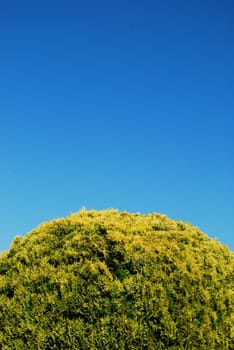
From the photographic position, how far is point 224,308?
903 centimetres

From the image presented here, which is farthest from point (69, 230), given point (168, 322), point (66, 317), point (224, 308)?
point (224, 308)

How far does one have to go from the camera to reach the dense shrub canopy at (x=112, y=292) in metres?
7.97

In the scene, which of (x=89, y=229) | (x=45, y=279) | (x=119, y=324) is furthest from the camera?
(x=89, y=229)

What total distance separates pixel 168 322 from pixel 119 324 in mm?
860

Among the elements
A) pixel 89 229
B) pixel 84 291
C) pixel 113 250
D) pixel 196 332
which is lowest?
pixel 196 332

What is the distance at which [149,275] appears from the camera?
834 cm

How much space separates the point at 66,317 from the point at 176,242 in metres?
2.59

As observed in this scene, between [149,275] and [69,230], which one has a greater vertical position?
[69,230]

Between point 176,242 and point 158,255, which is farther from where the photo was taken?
point 176,242

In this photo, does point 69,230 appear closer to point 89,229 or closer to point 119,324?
point 89,229

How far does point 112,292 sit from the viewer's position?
8070mm

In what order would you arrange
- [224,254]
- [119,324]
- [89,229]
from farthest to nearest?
[224,254], [89,229], [119,324]

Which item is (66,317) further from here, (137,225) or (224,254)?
(224,254)

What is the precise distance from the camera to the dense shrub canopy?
7.97 m
